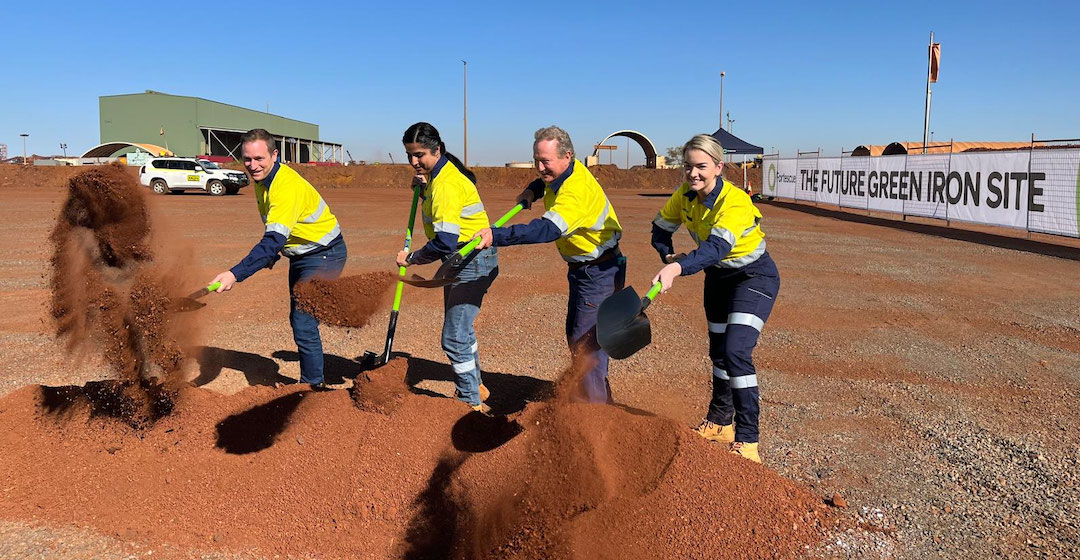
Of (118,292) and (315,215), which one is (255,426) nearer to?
(118,292)

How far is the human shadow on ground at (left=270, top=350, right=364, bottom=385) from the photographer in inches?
215

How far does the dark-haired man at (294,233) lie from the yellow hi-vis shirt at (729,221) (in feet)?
7.23

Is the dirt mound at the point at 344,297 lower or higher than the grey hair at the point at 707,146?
lower

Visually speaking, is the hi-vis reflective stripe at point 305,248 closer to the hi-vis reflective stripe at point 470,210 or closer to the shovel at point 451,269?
the shovel at point 451,269

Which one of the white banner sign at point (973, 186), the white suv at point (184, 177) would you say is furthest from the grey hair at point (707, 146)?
the white suv at point (184, 177)

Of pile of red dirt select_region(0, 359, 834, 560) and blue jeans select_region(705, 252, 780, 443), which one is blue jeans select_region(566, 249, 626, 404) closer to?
pile of red dirt select_region(0, 359, 834, 560)

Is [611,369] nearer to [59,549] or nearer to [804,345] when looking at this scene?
[804,345]

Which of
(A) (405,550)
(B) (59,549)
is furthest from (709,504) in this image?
(B) (59,549)

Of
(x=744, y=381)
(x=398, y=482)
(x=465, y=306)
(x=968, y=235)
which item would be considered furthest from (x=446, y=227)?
(x=968, y=235)

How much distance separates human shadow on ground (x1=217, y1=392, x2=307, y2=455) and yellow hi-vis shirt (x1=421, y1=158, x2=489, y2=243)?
132cm

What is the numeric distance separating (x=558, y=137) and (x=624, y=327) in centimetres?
110

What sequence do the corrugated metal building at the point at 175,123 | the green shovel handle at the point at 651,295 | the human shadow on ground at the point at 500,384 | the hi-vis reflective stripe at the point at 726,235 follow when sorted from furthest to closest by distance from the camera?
the corrugated metal building at the point at 175,123 → the human shadow on ground at the point at 500,384 → the hi-vis reflective stripe at the point at 726,235 → the green shovel handle at the point at 651,295

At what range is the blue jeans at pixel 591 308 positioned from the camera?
394 cm

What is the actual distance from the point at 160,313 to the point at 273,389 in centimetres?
80
